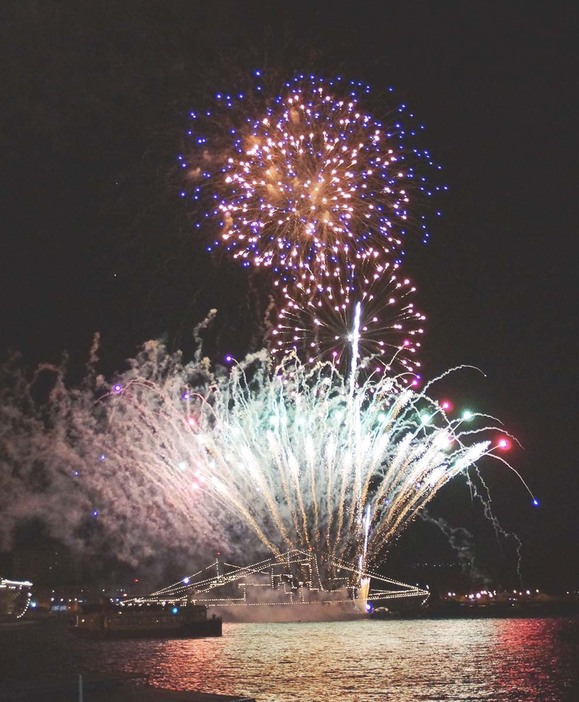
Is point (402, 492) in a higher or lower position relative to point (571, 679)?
higher

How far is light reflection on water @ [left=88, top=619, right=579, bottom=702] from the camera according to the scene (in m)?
21.5

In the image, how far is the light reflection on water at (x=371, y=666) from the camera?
70.6ft

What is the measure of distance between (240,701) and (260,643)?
25.9 meters

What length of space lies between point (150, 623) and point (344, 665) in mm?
34501

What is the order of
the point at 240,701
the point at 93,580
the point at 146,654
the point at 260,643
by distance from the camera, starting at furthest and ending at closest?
the point at 93,580
the point at 260,643
the point at 146,654
the point at 240,701

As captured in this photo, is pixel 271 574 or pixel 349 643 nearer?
pixel 349 643

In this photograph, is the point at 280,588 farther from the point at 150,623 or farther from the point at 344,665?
the point at 344,665

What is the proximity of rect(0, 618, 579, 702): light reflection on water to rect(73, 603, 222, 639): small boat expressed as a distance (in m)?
7.93

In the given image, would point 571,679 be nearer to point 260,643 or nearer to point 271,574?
point 260,643

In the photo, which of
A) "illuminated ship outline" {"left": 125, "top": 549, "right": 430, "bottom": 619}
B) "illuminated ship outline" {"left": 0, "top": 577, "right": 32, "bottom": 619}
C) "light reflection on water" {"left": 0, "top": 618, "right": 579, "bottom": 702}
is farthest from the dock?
"illuminated ship outline" {"left": 0, "top": 577, "right": 32, "bottom": 619}

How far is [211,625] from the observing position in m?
56.8

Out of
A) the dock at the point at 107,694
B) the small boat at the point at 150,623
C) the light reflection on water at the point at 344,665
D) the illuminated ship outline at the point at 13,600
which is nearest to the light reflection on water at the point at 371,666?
the light reflection on water at the point at 344,665

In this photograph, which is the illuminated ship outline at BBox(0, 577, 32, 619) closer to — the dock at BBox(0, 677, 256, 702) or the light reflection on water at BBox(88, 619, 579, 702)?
the light reflection on water at BBox(88, 619, 579, 702)

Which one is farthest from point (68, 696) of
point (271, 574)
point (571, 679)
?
point (271, 574)
